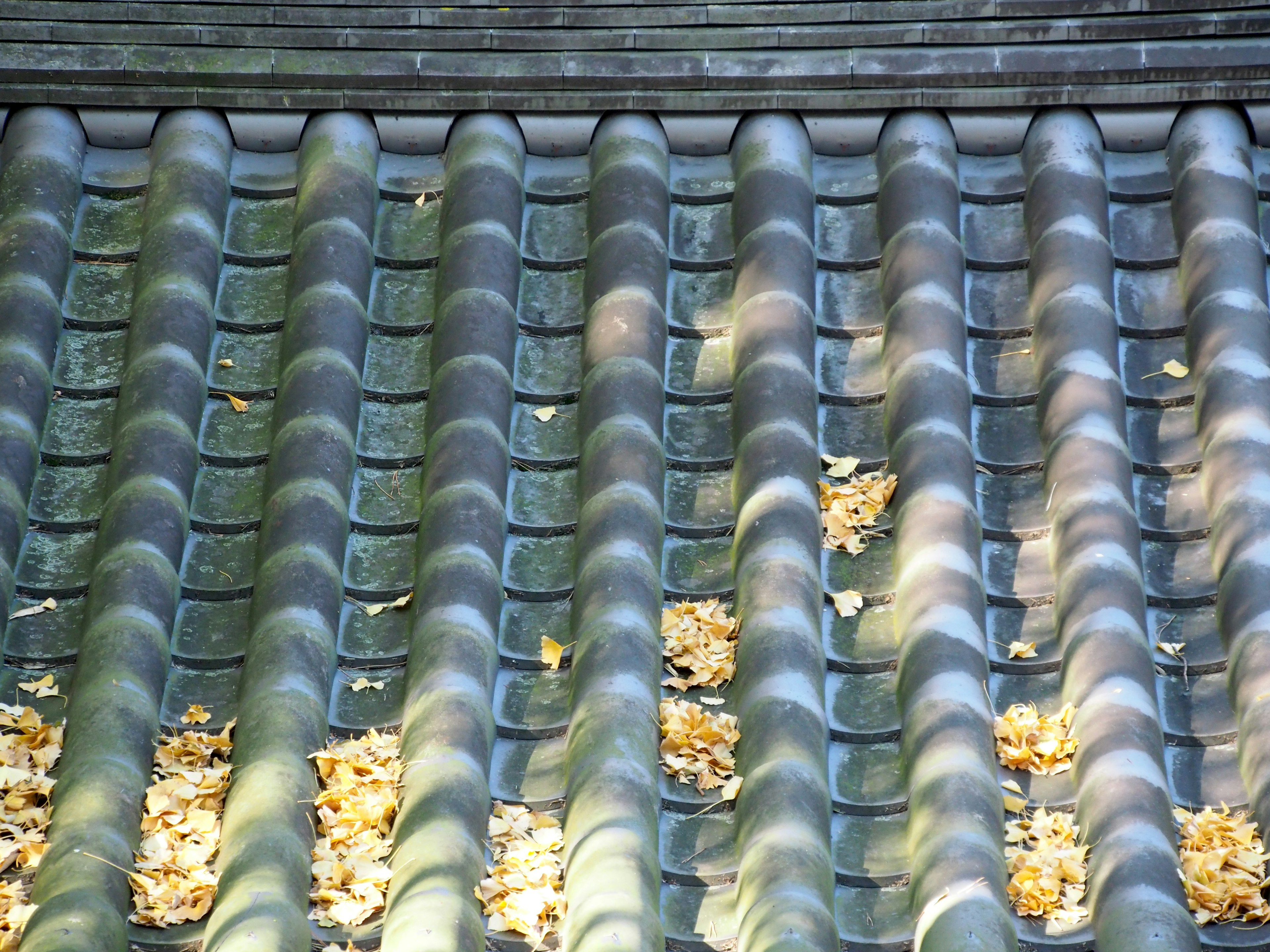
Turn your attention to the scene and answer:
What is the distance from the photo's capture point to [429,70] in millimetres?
5594

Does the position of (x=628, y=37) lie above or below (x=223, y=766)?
above

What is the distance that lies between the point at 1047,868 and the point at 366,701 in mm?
1780

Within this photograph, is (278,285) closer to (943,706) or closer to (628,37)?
(628,37)

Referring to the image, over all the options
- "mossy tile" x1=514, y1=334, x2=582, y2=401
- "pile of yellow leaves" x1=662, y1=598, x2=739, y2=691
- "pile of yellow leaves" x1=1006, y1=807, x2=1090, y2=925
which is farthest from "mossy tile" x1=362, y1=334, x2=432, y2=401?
"pile of yellow leaves" x1=1006, y1=807, x2=1090, y2=925

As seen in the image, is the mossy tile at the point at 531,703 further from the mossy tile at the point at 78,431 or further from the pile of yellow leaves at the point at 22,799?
the mossy tile at the point at 78,431

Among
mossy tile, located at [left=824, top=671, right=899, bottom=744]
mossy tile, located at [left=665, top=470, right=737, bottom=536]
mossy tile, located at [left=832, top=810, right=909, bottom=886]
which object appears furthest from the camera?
mossy tile, located at [left=665, top=470, right=737, bottom=536]

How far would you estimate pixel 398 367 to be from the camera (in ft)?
16.6

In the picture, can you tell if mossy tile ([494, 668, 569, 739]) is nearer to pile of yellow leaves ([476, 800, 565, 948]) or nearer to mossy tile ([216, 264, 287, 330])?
pile of yellow leaves ([476, 800, 565, 948])

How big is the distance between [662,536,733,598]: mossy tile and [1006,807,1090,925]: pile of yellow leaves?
3.39ft

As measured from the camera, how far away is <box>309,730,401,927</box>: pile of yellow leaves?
376 centimetres

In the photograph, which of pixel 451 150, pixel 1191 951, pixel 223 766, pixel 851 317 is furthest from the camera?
pixel 451 150

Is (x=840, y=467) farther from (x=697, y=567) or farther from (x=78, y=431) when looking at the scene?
(x=78, y=431)

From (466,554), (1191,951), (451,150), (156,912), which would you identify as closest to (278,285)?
(451,150)

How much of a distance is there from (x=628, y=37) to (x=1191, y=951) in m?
3.56
